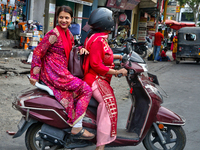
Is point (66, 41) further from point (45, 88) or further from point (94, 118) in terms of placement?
point (94, 118)

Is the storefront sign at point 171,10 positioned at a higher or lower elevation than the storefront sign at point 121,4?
higher

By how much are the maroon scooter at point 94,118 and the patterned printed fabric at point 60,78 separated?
3.0 inches

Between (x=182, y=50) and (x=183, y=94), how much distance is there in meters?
8.41

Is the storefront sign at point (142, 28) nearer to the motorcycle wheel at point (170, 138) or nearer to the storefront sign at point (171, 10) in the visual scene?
the storefront sign at point (171, 10)

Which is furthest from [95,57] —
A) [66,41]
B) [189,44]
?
[189,44]

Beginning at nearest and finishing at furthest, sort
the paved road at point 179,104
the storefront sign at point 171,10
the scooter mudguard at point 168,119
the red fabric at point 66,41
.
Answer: the red fabric at point 66,41, the scooter mudguard at point 168,119, the paved road at point 179,104, the storefront sign at point 171,10

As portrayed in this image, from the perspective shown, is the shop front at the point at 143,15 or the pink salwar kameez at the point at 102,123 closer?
the pink salwar kameez at the point at 102,123

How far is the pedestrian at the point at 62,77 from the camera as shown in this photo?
308 cm

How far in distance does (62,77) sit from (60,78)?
0.08ft

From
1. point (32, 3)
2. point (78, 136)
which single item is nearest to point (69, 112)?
point (78, 136)

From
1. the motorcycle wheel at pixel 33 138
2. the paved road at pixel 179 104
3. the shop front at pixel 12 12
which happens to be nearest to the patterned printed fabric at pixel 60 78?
the motorcycle wheel at pixel 33 138

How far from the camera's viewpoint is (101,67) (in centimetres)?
312

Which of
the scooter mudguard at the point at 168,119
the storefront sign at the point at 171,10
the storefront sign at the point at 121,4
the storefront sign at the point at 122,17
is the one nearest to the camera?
the scooter mudguard at the point at 168,119

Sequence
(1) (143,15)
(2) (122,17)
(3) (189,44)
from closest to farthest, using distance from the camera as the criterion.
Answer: (3) (189,44)
(2) (122,17)
(1) (143,15)
